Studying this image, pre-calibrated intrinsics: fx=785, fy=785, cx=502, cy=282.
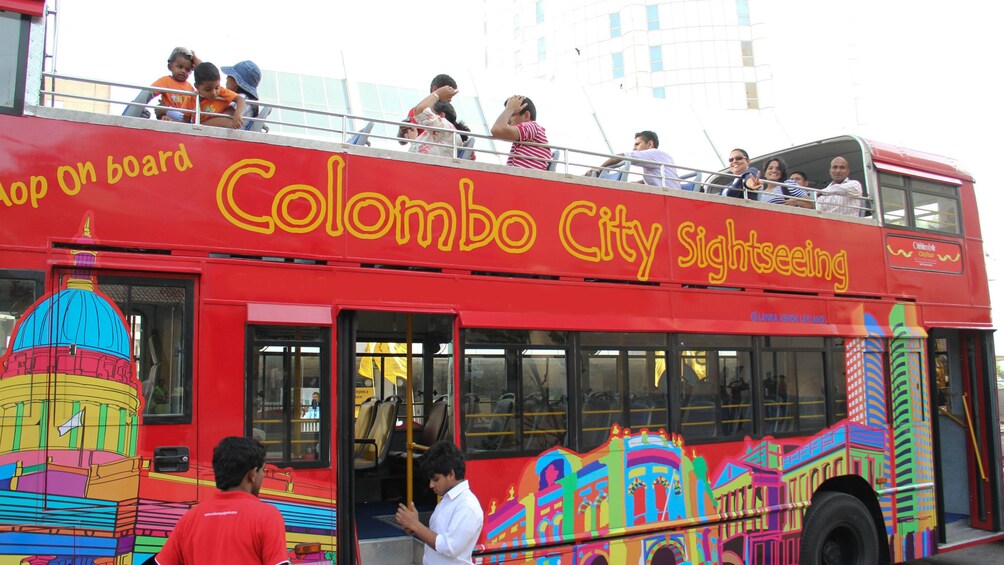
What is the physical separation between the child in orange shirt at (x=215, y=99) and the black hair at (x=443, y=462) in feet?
8.40

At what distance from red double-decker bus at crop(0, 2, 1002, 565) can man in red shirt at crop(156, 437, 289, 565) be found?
141 centimetres

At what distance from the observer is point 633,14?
50.8 m

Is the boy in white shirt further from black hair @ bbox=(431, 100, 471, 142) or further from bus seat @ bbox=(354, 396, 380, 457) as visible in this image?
bus seat @ bbox=(354, 396, 380, 457)

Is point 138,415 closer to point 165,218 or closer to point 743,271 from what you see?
point 165,218

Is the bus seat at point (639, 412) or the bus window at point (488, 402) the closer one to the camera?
the bus window at point (488, 402)

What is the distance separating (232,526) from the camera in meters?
3.20

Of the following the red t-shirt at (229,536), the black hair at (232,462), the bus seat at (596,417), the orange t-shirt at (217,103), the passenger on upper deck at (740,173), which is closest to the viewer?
the red t-shirt at (229,536)

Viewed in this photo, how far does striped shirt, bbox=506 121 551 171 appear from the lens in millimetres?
6555

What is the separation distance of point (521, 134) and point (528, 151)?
154mm

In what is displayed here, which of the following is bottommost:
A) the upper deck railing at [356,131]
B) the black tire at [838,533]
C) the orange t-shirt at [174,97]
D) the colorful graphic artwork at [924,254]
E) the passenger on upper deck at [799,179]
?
the black tire at [838,533]

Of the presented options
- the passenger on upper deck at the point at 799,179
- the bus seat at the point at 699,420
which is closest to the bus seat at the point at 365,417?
the bus seat at the point at 699,420

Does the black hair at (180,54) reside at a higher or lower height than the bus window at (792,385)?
higher

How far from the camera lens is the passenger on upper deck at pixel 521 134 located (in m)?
6.51

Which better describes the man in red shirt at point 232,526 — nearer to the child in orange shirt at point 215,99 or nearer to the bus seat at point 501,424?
the bus seat at point 501,424
